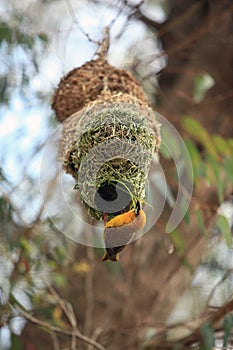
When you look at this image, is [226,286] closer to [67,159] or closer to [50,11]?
[50,11]

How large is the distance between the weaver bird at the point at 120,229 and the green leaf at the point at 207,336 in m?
0.82

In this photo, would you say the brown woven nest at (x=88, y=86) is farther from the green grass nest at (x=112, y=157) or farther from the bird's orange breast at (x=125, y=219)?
the bird's orange breast at (x=125, y=219)

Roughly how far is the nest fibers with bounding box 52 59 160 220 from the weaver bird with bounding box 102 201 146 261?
5cm

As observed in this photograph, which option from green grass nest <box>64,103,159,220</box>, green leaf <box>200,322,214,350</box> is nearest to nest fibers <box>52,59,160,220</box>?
green grass nest <box>64,103,159,220</box>

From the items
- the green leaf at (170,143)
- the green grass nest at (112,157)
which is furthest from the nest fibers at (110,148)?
the green leaf at (170,143)

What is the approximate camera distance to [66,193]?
2.33 metres

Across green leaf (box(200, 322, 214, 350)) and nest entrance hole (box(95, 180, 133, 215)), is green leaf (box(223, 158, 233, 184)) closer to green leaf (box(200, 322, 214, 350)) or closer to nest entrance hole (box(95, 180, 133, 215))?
green leaf (box(200, 322, 214, 350))

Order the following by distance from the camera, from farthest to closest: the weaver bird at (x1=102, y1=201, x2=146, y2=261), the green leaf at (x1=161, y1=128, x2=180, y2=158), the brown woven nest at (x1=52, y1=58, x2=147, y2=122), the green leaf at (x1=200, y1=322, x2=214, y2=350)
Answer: the green leaf at (x1=161, y1=128, x2=180, y2=158) → the green leaf at (x1=200, y1=322, x2=214, y2=350) → the brown woven nest at (x1=52, y1=58, x2=147, y2=122) → the weaver bird at (x1=102, y1=201, x2=146, y2=261)

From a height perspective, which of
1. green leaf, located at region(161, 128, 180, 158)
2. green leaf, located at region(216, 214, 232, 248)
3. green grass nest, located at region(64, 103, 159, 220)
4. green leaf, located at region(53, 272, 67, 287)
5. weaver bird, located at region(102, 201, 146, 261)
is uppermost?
green leaf, located at region(53, 272, 67, 287)

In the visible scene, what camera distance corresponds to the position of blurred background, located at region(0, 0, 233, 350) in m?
2.52

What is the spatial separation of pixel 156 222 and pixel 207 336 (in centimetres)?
61

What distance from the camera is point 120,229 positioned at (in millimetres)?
1255

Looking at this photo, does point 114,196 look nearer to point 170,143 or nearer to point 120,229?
point 120,229

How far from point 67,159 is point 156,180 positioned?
675 mm
